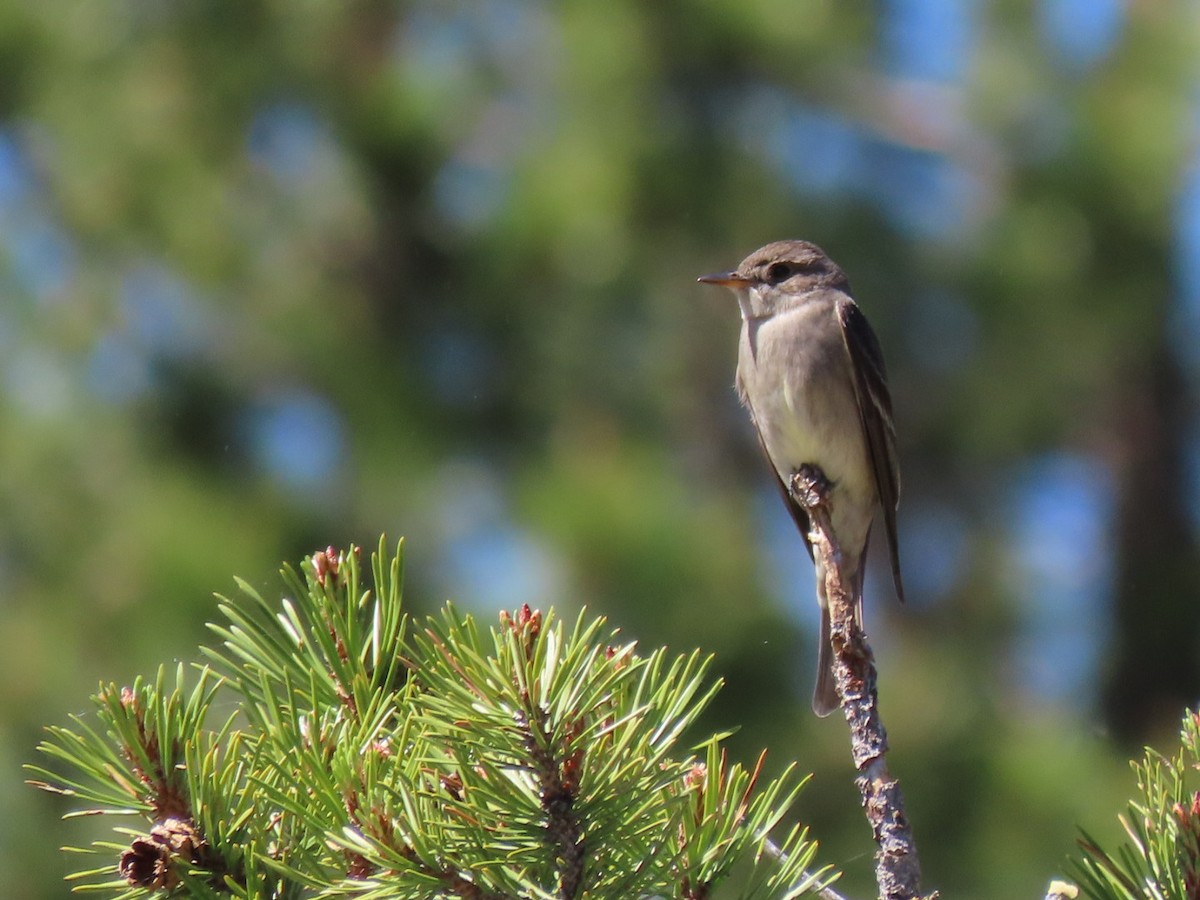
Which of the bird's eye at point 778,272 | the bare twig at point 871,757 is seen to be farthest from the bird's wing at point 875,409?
the bare twig at point 871,757

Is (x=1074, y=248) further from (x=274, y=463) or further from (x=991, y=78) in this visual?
(x=274, y=463)

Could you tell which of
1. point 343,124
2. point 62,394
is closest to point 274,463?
point 62,394

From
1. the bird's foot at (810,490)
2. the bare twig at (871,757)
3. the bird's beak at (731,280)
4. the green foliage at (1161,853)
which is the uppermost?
the bird's beak at (731,280)

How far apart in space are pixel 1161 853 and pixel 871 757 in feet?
0.99

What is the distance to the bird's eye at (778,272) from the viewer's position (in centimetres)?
434

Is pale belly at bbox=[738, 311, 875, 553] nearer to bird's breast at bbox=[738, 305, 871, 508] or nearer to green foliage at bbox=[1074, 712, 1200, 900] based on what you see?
bird's breast at bbox=[738, 305, 871, 508]

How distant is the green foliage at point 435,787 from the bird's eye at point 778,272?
9.91 feet

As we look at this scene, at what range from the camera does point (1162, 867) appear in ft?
4.61

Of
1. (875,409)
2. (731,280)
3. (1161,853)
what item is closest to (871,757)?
(1161,853)

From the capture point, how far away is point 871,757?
61.7 inches

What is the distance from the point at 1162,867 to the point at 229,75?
16.6ft

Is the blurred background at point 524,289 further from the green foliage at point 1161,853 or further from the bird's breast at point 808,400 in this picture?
the green foliage at point 1161,853

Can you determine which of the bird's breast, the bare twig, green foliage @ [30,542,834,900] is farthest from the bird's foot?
green foliage @ [30,542,834,900]

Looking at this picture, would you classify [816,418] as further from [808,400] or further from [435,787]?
[435,787]
